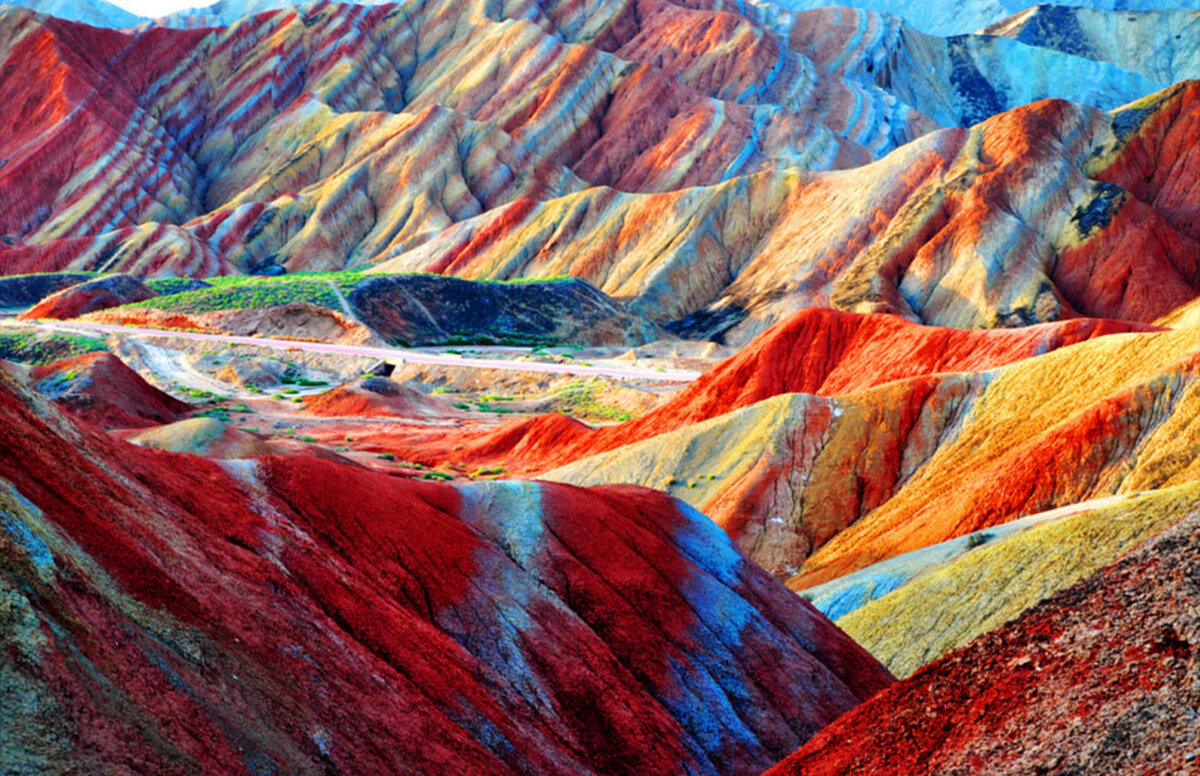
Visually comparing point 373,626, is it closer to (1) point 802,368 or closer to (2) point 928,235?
(1) point 802,368

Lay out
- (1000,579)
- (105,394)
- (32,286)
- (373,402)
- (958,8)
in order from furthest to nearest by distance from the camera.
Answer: (958,8)
(32,286)
(373,402)
(105,394)
(1000,579)

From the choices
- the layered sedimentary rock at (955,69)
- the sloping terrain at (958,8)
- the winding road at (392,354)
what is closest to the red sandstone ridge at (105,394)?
the winding road at (392,354)

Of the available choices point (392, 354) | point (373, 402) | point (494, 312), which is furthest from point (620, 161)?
point (373, 402)

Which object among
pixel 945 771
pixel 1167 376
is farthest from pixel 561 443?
pixel 945 771

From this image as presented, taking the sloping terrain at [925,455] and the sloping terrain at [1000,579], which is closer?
the sloping terrain at [1000,579]

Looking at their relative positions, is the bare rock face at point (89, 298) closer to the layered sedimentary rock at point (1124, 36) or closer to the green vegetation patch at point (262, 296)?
the green vegetation patch at point (262, 296)
